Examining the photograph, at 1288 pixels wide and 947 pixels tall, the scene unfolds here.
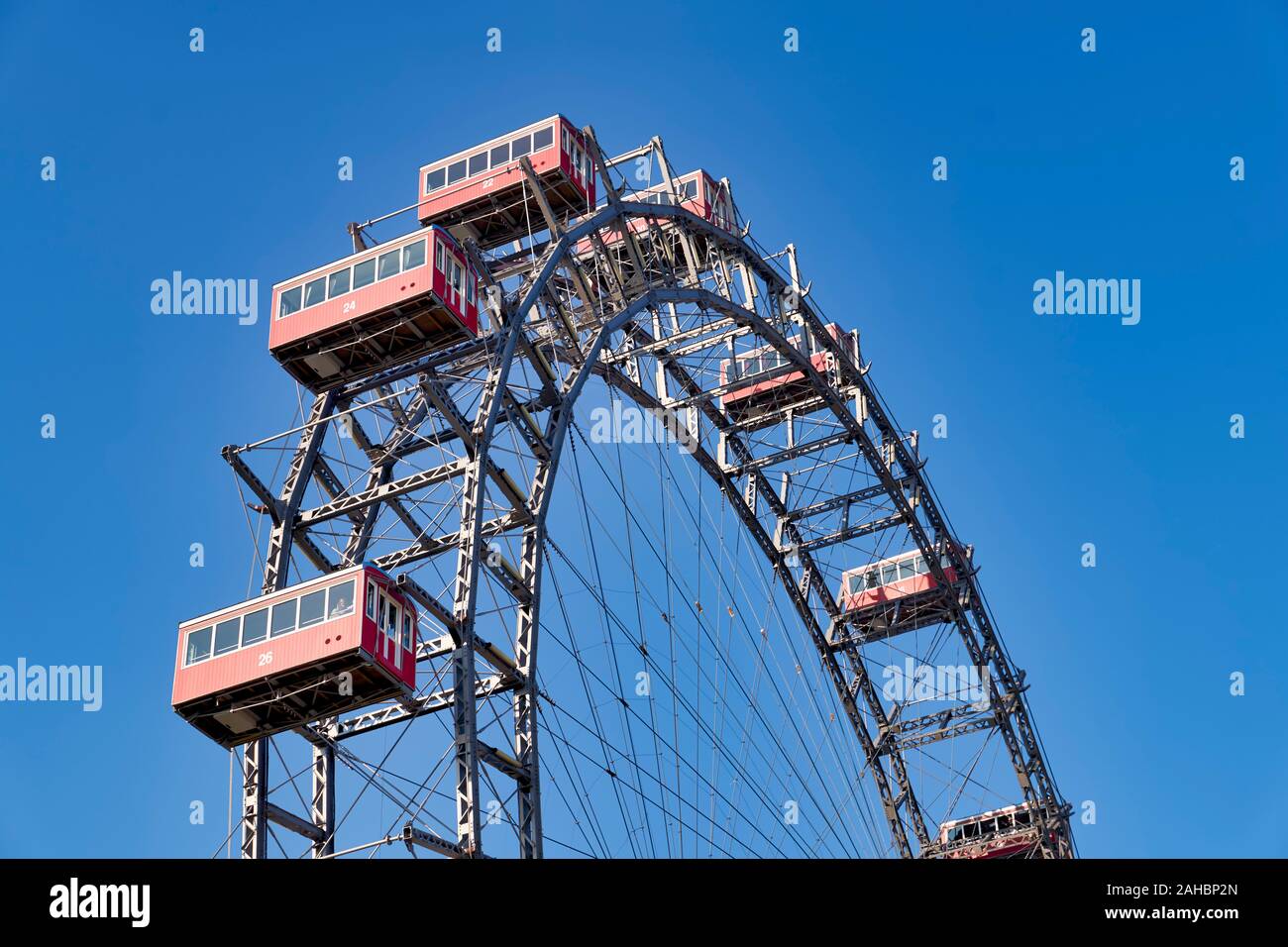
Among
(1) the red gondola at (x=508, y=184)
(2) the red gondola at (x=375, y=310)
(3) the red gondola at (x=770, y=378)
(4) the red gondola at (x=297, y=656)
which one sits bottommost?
(4) the red gondola at (x=297, y=656)

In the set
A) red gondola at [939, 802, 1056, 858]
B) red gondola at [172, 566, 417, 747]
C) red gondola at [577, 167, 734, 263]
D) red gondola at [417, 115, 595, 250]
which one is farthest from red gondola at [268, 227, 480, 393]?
red gondola at [939, 802, 1056, 858]

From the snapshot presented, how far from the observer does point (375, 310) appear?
45531 mm

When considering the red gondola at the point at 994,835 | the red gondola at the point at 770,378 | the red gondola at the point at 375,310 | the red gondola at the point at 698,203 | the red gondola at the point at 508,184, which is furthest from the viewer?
the red gondola at the point at 994,835

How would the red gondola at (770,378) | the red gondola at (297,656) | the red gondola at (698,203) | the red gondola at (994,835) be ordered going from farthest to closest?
the red gondola at (994,835), the red gondola at (770,378), the red gondola at (698,203), the red gondola at (297,656)

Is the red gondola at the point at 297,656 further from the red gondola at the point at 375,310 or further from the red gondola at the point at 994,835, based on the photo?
the red gondola at the point at 994,835

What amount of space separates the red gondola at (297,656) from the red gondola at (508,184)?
15817 millimetres

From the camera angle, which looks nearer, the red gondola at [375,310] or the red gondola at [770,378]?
the red gondola at [375,310]

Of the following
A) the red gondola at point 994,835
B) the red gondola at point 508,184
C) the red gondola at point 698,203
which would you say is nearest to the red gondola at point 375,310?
the red gondola at point 508,184

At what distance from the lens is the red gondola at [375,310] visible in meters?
45.3

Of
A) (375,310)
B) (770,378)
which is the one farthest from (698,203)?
(375,310)

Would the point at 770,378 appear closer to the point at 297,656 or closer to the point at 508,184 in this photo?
the point at 508,184

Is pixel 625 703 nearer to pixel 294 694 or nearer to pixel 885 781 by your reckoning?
pixel 294 694

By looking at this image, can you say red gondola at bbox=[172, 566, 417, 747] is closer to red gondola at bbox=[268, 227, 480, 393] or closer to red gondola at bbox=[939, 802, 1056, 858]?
red gondola at bbox=[268, 227, 480, 393]
